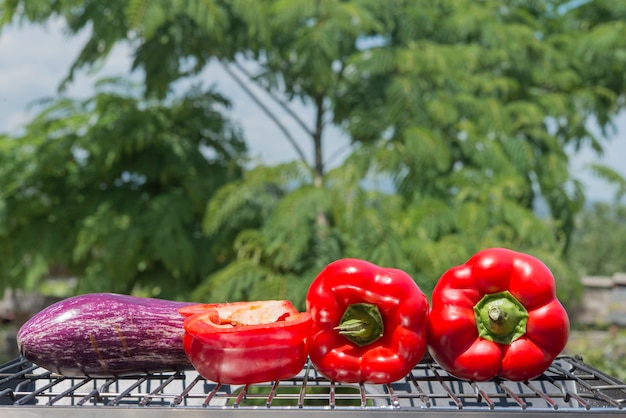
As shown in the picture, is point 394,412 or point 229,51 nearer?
point 394,412

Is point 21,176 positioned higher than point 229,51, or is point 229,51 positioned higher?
point 229,51

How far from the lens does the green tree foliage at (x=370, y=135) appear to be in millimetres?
3689

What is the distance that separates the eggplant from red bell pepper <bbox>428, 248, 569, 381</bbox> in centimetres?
62

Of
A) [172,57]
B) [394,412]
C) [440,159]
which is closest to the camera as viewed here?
[394,412]

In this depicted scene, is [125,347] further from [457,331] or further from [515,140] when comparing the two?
[515,140]

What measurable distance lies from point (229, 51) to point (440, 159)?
1558mm

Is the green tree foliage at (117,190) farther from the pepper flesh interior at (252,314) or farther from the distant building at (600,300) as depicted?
the distant building at (600,300)

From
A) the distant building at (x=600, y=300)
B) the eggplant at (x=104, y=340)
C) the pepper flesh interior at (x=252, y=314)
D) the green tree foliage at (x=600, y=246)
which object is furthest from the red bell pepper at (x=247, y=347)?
the green tree foliage at (x=600, y=246)

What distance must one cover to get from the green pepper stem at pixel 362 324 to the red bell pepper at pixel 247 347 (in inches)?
3.4

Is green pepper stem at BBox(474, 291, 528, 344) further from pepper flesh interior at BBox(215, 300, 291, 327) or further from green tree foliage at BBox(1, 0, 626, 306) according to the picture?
green tree foliage at BBox(1, 0, 626, 306)

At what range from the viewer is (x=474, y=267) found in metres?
1.66

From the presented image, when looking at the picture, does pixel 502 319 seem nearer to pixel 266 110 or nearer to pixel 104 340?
pixel 104 340

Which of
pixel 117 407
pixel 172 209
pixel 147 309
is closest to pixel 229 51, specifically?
pixel 172 209

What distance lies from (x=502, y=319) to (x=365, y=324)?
301 mm
